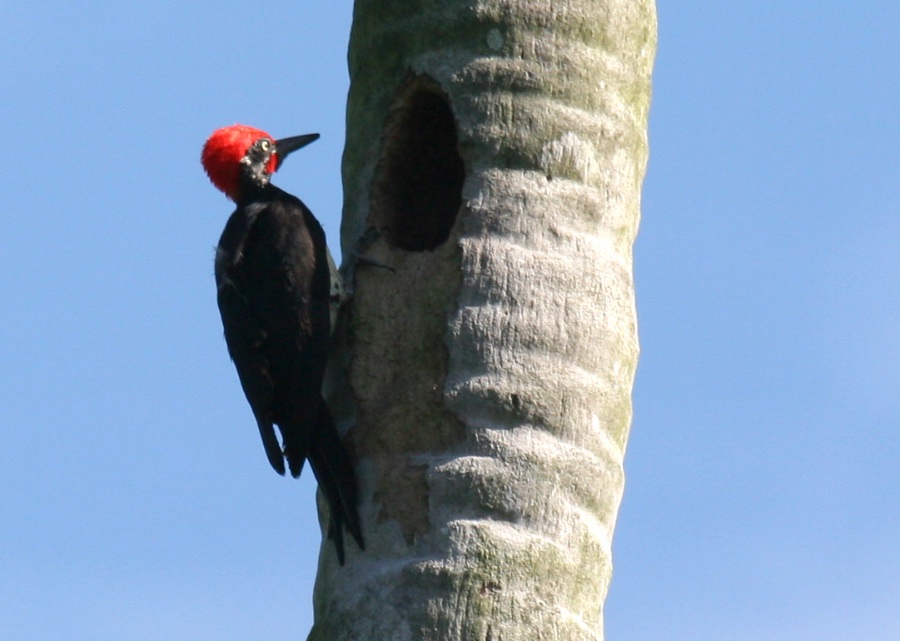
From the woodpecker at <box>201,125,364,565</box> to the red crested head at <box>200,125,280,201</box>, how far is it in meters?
0.24

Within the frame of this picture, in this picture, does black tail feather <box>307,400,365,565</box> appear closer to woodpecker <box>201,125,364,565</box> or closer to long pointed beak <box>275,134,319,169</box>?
woodpecker <box>201,125,364,565</box>

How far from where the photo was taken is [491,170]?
360 centimetres

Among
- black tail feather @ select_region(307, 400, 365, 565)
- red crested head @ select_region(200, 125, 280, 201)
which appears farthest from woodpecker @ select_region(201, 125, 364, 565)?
red crested head @ select_region(200, 125, 280, 201)

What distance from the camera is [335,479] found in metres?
3.50

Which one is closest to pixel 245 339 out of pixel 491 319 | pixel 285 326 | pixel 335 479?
pixel 285 326

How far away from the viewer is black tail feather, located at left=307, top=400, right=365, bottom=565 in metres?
3.36

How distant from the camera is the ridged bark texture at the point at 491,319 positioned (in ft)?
10.2

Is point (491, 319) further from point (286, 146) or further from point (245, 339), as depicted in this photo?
point (286, 146)

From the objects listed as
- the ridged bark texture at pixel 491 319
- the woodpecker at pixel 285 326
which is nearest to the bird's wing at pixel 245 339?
the woodpecker at pixel 285 326

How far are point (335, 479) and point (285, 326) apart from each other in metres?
1.03

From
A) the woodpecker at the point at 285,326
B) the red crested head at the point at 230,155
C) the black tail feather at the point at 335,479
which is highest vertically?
the red crested head at the point at 230,155

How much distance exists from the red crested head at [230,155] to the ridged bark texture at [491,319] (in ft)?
4.93

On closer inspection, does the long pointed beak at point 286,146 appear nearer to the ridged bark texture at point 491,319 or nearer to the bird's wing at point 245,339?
the bird's wing at point 245,339

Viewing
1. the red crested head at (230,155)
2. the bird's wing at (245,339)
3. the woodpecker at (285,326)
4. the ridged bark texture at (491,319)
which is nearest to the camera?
the ridged bark texture at (491,319)
